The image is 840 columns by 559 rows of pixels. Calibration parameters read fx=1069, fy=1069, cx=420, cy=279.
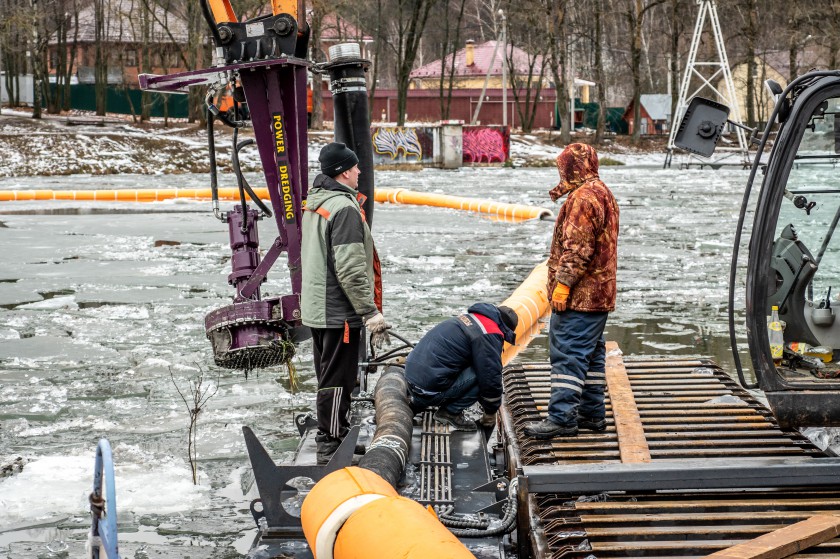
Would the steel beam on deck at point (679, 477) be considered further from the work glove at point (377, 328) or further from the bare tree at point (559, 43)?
the bare tree at point (559, 43)

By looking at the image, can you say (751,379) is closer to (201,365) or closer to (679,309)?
(679,309)

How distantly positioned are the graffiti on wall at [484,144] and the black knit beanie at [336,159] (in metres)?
36.7

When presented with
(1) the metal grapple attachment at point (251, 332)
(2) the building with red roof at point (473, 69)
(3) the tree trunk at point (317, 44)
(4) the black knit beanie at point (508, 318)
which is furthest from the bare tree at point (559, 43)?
(4) the black knit beanie at point (508, 318)

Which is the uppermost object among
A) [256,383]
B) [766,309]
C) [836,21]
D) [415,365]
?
[836,21]

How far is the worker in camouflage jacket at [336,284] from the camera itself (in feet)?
19.8

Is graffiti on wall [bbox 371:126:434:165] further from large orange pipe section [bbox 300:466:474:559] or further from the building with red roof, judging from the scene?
large orange pipe section [bbox 300:466:474:559]

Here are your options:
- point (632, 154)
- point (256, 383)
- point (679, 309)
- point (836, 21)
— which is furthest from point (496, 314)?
point (632, 154)

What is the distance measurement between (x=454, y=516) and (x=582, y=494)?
0.64m

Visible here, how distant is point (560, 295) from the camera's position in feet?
19.1

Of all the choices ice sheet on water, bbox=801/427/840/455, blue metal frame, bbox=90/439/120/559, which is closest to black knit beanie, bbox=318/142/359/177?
blue metal frame, bbox=90/439/120/559

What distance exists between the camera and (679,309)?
478 inches

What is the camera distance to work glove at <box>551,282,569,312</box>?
583 cm

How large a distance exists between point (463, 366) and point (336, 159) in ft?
4.89

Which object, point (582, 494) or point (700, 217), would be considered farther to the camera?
point (700, 217)
